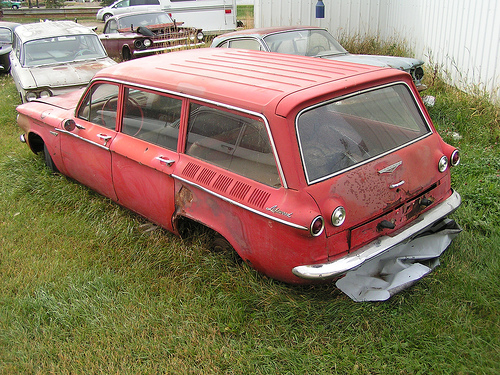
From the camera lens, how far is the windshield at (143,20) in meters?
12.5

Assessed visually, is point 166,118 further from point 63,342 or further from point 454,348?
point 454,348

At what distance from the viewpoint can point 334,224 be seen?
2.90 m

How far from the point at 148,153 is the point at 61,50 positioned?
5846 millimetres

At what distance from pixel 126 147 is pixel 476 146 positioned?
13.4 feet

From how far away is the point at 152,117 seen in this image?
3.93 meters

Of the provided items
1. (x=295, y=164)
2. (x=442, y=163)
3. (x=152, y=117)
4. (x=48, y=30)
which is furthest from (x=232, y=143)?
(x=48, y=30)

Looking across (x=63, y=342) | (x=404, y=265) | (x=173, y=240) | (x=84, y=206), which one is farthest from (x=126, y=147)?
(x=404, y=265)

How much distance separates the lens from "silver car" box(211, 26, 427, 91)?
694 cm

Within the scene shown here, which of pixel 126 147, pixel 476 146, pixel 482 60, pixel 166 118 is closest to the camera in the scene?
pixel 166 118

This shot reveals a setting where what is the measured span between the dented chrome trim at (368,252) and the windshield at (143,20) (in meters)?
10.7

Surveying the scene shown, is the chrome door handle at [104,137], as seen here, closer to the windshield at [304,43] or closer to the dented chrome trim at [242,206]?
the dented chrome trim at [242,206]

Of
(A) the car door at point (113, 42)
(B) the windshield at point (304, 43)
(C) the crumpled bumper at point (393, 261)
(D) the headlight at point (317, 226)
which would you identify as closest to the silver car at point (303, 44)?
(B) the windshield at point (304, 43)

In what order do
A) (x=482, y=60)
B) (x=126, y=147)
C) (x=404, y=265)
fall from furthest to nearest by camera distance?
(x=482, y=60)
(x=126, y=147)
(x=404, y=265)

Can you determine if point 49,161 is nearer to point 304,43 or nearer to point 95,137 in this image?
point 95,137
